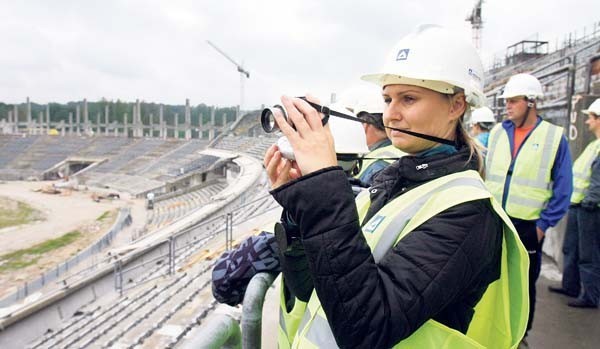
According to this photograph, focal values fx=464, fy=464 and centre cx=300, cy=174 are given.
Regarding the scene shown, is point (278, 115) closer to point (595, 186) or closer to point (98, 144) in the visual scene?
point (595, 186)

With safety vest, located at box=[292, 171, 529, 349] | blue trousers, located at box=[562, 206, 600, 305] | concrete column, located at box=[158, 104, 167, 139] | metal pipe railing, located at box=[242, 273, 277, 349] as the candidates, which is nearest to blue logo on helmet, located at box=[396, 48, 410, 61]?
safety vest, located at box=[292, 171, 529, 349]

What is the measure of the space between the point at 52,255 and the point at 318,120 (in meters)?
23.0

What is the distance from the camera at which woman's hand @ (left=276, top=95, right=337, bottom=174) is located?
3.58 feet

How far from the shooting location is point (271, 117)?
48.3 inches

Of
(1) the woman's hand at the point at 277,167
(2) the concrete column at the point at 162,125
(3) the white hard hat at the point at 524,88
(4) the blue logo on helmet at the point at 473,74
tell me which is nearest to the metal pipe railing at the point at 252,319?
(1) the woman's hand at the point at 277,167

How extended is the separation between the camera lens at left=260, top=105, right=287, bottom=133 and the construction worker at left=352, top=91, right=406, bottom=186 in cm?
106

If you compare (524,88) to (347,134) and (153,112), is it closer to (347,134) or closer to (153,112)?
(347,134)

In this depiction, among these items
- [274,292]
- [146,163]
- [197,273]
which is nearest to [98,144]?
[146,163]

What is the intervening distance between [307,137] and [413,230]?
343mm

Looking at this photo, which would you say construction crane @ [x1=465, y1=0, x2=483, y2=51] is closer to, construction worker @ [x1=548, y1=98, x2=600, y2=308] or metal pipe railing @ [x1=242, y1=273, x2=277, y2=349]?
construction worker @ [x1=548, y1=98, x2=600, y2=308]

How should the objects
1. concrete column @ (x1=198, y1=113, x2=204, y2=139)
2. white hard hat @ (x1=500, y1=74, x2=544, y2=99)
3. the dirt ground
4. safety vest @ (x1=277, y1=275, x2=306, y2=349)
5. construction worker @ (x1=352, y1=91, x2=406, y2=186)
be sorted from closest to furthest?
safety vest @ (x1=277, y1=275, x2=306, y2=349) < construction worker @ (x1=352, y1=91, x2=406, y2=186) < white hard hat @ (x1=500, y1=74, x2=544, y2=99) < the dirt ground < concrete column @ (x1=198, y1=113, x2=204, y2=139)

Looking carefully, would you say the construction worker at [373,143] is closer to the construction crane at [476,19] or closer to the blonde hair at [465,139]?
the blonde hair at [465,139]

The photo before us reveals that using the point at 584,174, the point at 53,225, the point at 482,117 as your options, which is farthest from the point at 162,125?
the point at 584,174

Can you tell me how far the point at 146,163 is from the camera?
48.4m
